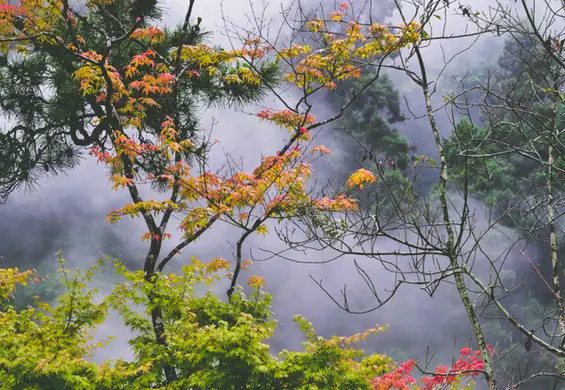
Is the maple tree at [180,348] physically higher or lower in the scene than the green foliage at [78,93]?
lower

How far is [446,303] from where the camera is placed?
41.3 feet

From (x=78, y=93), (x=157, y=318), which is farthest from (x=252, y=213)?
(x=78, y=93)

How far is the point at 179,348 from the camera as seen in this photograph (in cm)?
400

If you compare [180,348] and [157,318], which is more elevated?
[157,318]

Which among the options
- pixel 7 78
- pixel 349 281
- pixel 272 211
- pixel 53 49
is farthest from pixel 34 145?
pixel 349 281

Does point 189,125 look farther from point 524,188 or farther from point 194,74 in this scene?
point 524,188

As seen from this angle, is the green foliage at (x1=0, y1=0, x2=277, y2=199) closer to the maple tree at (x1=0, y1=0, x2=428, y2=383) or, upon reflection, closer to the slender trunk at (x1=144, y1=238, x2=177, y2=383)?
the maple tree at (x1=0, y1=0, x2=428, y2=383)

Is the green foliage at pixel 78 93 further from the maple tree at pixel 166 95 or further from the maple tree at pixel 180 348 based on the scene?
the maple tree at pixel 180 348

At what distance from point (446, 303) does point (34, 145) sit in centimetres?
921

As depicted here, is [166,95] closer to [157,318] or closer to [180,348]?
[157,318]

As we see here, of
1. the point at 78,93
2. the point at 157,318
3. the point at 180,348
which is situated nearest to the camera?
the point at 180,348

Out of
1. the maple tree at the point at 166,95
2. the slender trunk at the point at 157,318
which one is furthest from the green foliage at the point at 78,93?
the slender trunk at the point at 157,318

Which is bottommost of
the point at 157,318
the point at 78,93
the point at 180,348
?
the point at 180,348

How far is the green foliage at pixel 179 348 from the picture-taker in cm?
377
